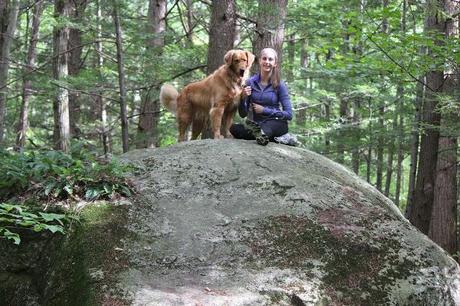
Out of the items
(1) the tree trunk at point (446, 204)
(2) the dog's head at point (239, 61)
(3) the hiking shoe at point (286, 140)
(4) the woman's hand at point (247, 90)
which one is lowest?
(1) the tree trunk at point (446, 204)

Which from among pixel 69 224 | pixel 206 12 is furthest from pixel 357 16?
pixel 206 12

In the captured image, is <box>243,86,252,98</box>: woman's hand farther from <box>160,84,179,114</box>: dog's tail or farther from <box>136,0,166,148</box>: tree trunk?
<box>136,0,166,148</box>: tree trunk

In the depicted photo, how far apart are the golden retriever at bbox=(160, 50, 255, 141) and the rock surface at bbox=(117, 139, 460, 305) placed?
1.37 m

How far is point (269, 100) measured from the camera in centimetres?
625

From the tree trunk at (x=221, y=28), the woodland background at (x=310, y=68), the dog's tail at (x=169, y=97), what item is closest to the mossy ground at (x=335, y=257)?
the woodland background at (x=310, y=68)

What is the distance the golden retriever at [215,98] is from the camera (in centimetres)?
630

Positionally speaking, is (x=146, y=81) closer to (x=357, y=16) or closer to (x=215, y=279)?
(x=357, y=16)

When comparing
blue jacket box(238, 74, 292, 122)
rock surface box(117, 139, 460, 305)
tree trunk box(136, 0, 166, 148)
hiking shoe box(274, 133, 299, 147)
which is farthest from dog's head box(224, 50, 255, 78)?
tree trunk box(136, 0, 166, 148)

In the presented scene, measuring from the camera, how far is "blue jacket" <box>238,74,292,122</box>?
616cm

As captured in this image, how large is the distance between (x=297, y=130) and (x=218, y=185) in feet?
23.5

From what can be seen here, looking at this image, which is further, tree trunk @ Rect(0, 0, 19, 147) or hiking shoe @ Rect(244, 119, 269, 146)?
tree trunk @ Rect(0, 0, 19, 147)

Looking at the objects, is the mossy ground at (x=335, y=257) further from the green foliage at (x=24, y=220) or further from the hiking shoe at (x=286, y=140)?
the hiking shoe at (x=286, y=140)

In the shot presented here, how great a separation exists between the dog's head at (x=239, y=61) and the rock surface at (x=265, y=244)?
154 centimetres

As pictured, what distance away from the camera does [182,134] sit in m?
7.15
